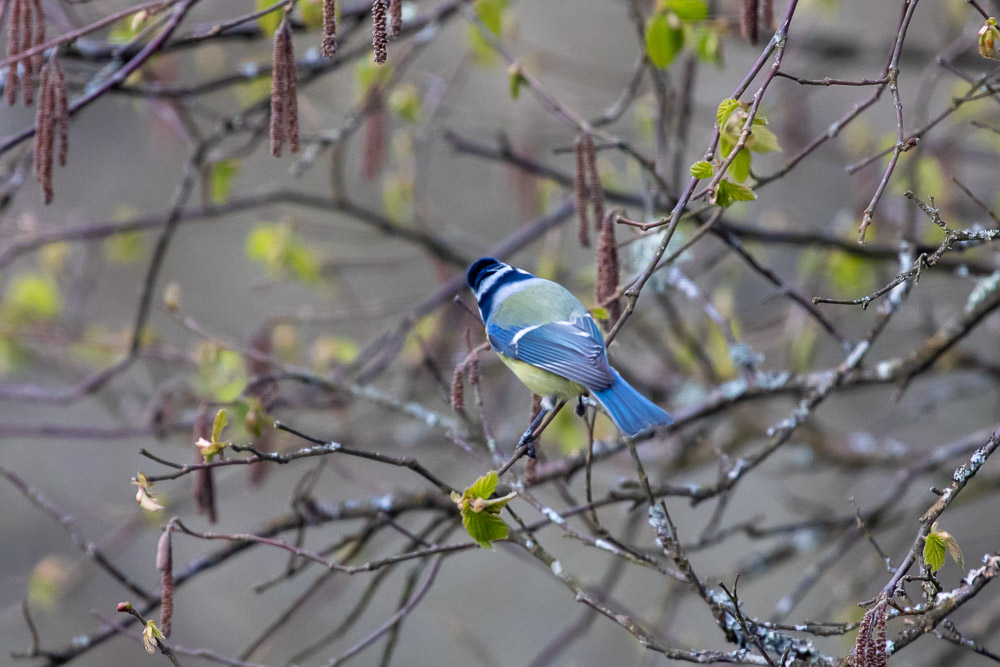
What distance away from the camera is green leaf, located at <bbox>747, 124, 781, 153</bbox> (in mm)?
1590

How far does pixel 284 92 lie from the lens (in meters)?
1.91

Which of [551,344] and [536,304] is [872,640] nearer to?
[551,344]

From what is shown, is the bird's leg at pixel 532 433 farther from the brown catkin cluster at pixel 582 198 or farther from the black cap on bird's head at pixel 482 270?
the black cap on bird's head at pixel 482 270

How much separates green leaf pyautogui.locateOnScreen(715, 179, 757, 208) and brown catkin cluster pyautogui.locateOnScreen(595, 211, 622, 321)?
0.39 meters

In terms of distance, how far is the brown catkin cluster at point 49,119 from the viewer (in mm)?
1964

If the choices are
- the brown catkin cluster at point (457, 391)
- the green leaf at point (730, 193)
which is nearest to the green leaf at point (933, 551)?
the green leaf at point (730, 193)

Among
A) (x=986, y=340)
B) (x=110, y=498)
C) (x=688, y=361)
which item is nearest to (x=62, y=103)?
(x=688, y=361)

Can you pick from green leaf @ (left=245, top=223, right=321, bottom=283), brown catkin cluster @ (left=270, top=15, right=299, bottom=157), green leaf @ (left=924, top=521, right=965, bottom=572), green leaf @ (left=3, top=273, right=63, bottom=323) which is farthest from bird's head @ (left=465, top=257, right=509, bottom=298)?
green leaf @ (left=3, top=273, right=63, bottom=323)

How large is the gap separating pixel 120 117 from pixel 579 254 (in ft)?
9.55

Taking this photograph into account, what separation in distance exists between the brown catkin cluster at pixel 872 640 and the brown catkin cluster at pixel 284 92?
4.53 feet

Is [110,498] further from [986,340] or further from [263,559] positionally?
[986,340]

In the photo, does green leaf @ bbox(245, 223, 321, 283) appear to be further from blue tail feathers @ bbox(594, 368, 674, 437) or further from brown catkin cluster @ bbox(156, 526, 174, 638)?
brown catkin cluster @ bbox(156, 526, 174, 638)

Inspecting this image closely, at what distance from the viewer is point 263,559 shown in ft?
17.4

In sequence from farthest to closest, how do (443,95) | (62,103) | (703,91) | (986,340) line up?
1. (703,91)
2. (986,340)
3. (443,95)
4. (62,103)
